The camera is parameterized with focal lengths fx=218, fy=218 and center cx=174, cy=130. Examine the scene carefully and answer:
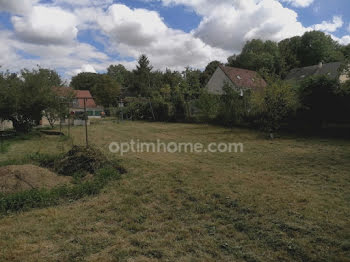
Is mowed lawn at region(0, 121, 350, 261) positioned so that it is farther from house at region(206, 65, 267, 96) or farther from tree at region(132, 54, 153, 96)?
tree at region(132, 54, 153, 96)

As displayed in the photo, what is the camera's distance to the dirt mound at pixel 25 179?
4.23 m

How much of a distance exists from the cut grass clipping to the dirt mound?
10.1 inches

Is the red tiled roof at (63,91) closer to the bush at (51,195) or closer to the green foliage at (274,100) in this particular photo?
the bush at (51,195)

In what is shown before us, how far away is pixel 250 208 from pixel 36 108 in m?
13.3

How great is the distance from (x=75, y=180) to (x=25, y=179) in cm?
94

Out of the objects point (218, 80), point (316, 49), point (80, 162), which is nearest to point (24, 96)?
point (80, 162)

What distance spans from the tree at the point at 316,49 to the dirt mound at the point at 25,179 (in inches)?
1612

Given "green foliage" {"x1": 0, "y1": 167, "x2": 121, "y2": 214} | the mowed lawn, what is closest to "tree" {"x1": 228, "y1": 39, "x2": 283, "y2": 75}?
the mowed lawn

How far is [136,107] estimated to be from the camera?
27.6 metres

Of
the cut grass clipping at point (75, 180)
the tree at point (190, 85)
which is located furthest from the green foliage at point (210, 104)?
the cut grass clipping at point (75, 180)

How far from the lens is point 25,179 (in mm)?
4473

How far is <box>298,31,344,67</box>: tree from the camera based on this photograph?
3469 cm

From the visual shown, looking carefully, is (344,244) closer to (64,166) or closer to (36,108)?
(64,166)

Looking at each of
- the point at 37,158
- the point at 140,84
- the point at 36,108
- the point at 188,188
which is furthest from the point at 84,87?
the point at 188,188
